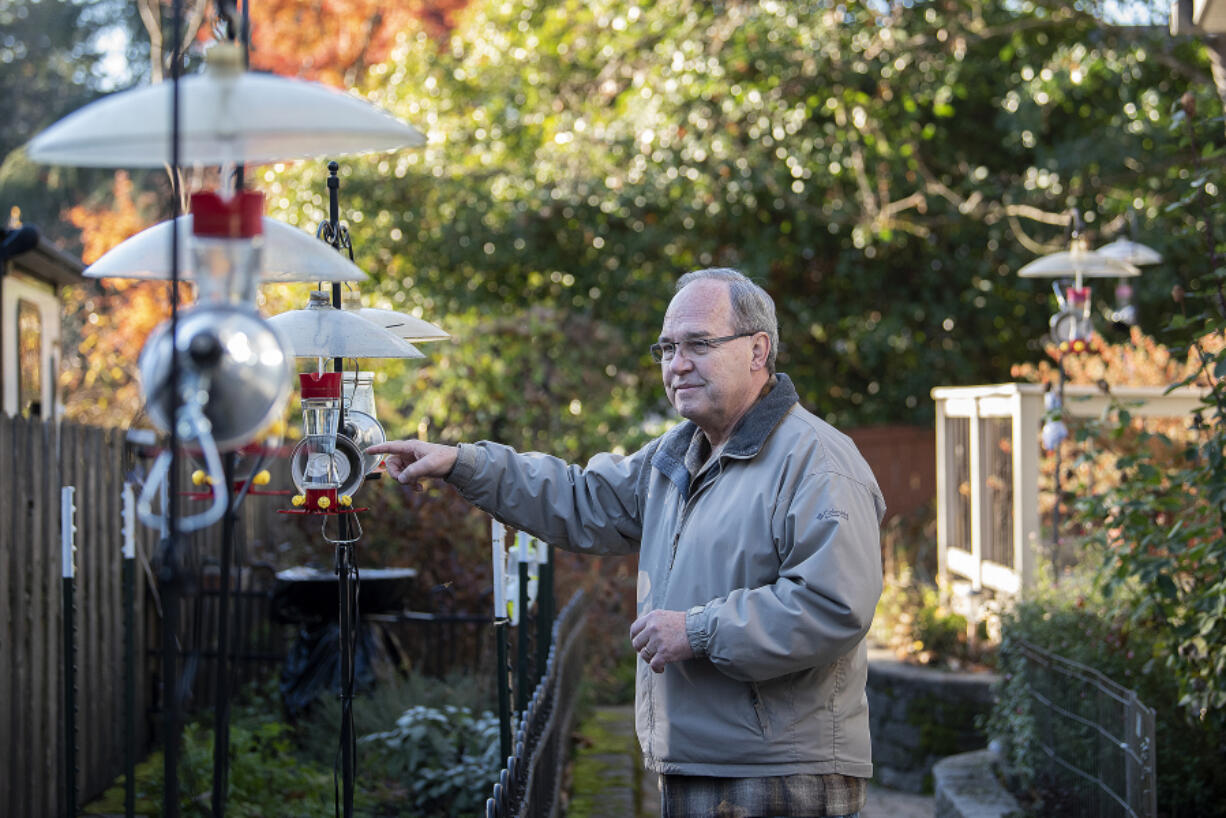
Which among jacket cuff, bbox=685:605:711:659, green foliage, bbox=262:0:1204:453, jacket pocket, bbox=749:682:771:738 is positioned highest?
green foliage, bbox=262:0:1204:453

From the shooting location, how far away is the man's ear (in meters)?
2.87

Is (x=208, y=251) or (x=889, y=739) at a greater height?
(x=208, y=251)

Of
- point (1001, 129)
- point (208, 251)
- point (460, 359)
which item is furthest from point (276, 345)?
point (1001, 129)

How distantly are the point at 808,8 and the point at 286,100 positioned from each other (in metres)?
10.1

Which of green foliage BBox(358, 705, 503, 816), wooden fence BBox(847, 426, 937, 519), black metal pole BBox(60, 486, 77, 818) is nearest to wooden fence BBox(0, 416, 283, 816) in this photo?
black metal pole BBox(60, 486, 77, 818)

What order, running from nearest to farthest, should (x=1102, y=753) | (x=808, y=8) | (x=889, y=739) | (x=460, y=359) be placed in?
(x=1102, y=753)
(x=889, y=739)
(x=460, y=359)
(x=808, y=8)

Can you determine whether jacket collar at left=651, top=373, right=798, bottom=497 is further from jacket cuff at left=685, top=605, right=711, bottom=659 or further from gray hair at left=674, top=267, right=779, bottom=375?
jacket cuff at left=685, top=605, right=711, bottom=659

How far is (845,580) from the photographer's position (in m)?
2.49

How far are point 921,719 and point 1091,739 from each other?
2.62m

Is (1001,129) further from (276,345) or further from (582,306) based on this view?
(276,345)

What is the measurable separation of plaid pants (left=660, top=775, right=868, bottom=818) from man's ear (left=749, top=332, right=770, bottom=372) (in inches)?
34.6

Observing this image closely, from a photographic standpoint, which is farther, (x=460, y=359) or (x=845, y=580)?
(x=460, y=359)

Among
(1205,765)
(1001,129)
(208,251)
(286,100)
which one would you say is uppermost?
(1001,129)

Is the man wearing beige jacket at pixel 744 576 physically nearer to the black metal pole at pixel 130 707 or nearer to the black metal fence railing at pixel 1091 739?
the black metal fence railing at pixel 1091 739
